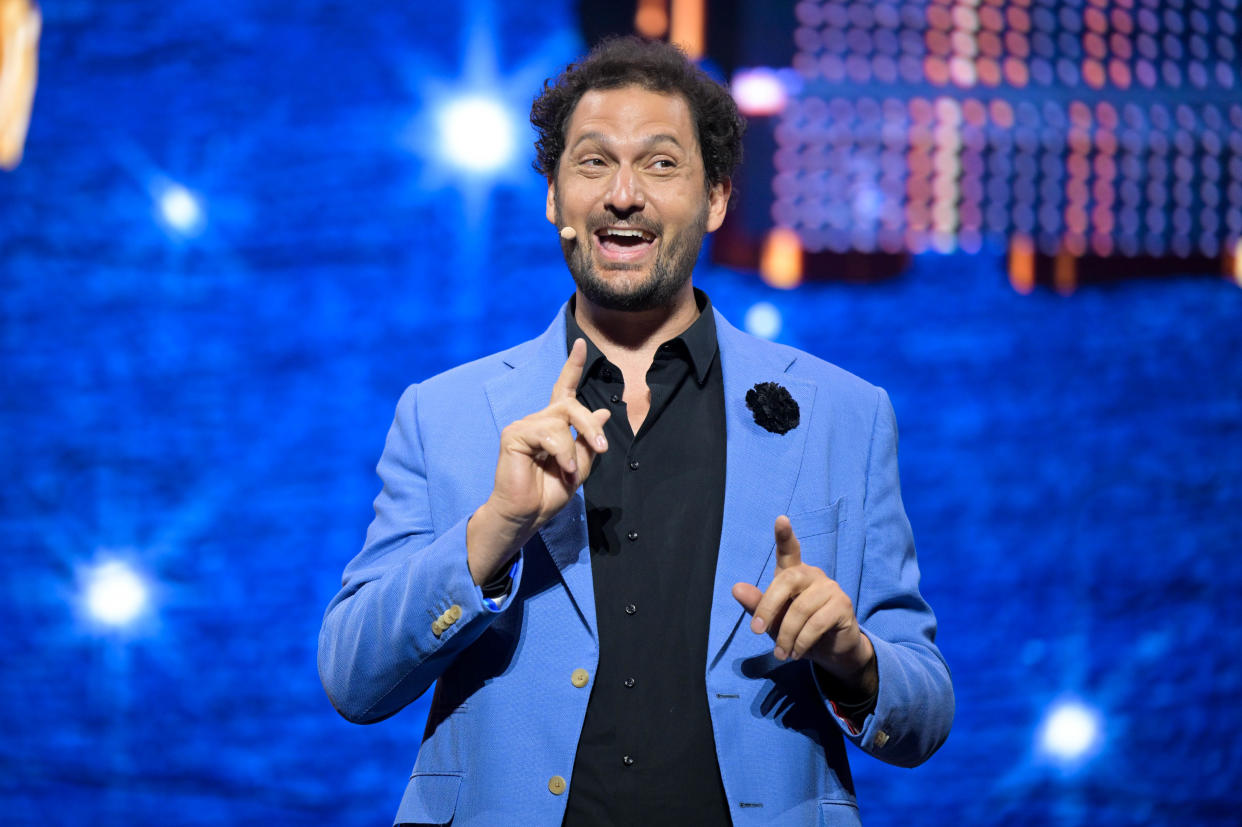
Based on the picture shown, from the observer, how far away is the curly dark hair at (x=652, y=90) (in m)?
1.92

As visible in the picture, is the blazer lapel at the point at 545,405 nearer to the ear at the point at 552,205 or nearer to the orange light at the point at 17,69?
the ear at the point at 552,205

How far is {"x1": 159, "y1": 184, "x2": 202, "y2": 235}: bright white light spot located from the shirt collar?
150 centimetres

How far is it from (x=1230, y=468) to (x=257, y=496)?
2.50 meters

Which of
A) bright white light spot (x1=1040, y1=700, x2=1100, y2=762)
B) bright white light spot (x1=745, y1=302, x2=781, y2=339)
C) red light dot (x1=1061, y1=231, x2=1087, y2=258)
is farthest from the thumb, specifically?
red light dot (x1=1061, y1=231, x2=1087, y2=258)

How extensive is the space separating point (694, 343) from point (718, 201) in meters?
0.38

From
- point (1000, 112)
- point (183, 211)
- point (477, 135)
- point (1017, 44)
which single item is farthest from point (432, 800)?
point (1017, 44)

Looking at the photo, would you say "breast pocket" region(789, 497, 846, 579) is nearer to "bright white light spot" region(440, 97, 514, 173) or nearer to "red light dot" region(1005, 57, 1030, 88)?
"bright white light spot" region(440, 97, 514, 173)

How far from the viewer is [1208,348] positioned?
304 cm

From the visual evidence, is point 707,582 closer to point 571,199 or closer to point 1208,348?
point 571,199

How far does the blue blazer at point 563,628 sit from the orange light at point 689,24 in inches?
57.0

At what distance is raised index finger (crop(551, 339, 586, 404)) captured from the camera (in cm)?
146

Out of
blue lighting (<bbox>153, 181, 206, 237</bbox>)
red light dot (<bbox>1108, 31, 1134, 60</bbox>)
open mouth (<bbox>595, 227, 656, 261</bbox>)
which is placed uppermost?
red light dot (<bbox>1108, 31, 1134, 60</bbox>)

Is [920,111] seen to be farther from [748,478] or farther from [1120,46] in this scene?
[748,478]

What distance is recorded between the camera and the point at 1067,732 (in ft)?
9.61
